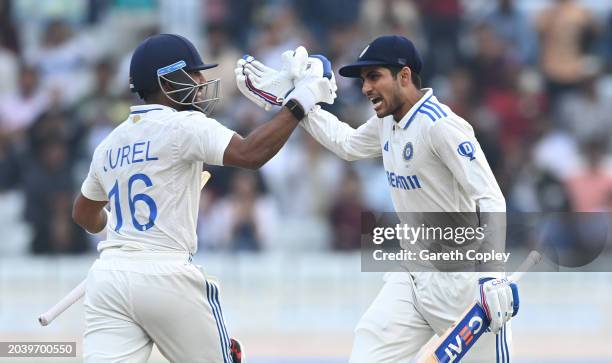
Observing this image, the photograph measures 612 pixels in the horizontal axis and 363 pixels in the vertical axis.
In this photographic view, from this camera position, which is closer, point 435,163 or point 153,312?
point 153,312

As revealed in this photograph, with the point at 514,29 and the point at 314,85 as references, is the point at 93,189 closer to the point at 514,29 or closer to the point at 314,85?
the point at 314,85

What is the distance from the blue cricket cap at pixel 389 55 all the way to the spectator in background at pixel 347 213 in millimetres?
5187

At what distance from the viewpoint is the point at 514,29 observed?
43.9 feet

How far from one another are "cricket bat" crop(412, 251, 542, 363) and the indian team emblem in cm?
74

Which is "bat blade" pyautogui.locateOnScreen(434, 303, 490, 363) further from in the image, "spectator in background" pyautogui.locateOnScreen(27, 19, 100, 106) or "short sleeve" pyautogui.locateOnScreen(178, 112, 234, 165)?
"spectator in background" pyautogui.locateOnScreen(27, 19, 100, 106)

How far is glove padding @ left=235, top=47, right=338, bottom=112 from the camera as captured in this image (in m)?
6.13

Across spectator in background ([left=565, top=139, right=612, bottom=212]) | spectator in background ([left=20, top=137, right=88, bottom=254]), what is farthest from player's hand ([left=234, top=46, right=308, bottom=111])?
spectator in background ([left=565, top=139, right=612, bottom=212])

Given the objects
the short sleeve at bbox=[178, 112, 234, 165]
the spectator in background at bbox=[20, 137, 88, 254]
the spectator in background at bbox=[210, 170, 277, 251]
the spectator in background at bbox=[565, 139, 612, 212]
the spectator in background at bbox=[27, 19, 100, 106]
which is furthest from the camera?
the spectator in background at bbox=[27, 19, 100, 106]

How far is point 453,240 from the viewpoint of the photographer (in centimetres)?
638

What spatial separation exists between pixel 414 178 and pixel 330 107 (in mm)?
5822

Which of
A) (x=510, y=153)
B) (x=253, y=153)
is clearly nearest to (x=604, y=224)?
(x=510, y=153)

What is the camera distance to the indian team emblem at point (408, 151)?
6250 mm

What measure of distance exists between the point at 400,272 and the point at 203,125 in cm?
136

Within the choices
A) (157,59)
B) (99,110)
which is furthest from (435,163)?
(99,110)
